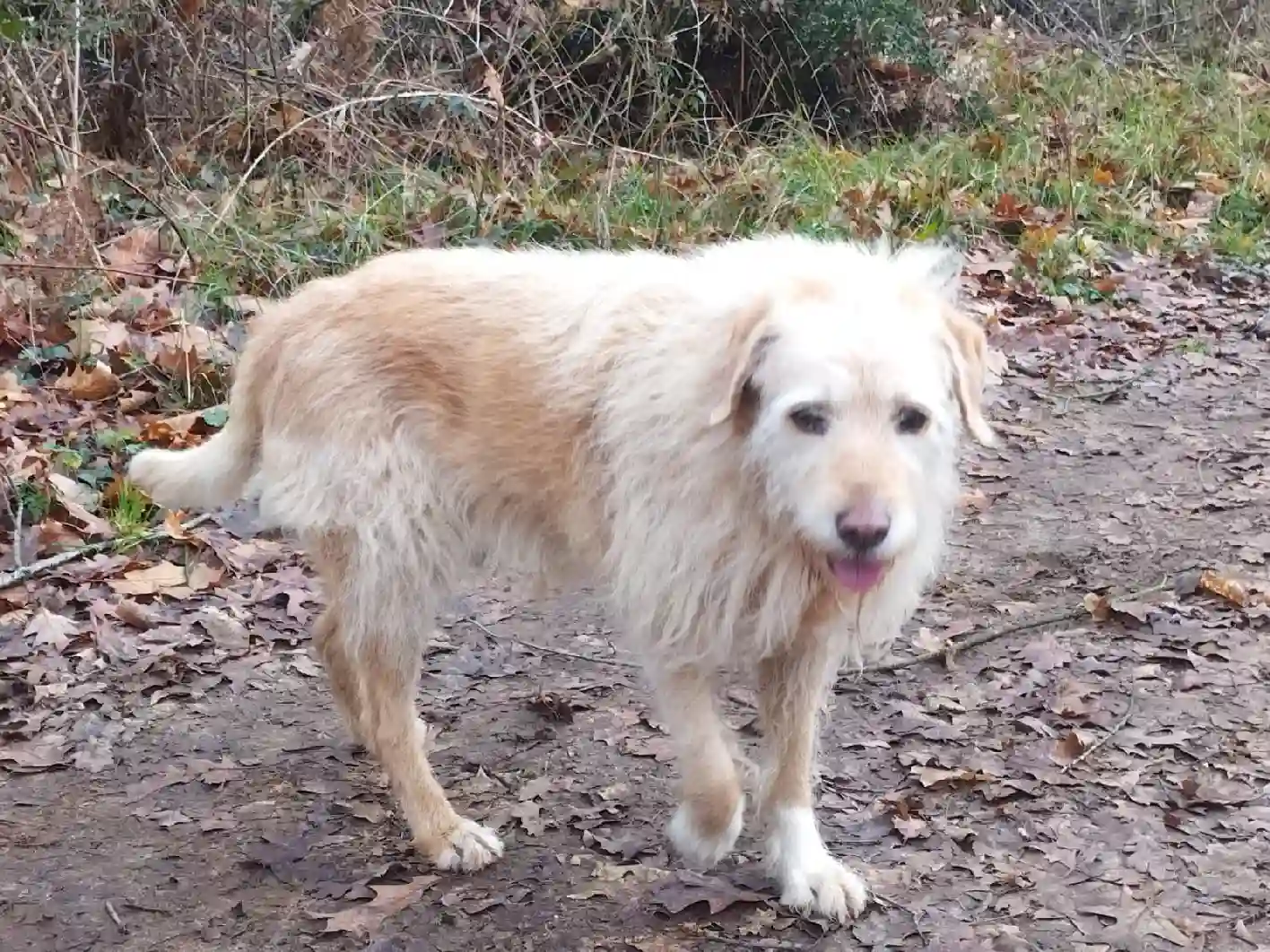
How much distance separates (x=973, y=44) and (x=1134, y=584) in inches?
329

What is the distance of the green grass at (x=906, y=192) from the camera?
655 cm

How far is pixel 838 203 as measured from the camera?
7.59m

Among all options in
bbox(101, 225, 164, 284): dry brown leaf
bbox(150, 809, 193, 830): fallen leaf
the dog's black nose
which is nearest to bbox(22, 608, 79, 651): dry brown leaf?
bbox(150, 809, 193, 830): fallen leaf

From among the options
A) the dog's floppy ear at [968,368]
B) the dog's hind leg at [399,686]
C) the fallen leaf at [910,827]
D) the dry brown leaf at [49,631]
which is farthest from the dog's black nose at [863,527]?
the dry brown leaf at [49,631]

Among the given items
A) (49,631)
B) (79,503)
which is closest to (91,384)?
(79,503)

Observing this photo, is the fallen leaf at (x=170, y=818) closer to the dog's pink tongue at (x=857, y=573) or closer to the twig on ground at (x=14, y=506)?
the twig on ground at (x=14, y=506)

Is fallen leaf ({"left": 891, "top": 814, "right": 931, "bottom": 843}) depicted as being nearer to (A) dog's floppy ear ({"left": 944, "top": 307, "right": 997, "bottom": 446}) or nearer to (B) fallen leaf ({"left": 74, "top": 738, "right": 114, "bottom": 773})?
(A) dog's floppy ear ({"left": 944, "top": 307, "right": 997, "bottom": 446})

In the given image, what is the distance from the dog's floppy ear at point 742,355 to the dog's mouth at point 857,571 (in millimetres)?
377

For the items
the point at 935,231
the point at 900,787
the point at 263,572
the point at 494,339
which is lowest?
the point at 263,572

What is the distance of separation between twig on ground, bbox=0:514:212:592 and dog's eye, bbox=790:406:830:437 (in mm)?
2862

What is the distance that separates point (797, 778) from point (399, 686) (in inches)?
41.4

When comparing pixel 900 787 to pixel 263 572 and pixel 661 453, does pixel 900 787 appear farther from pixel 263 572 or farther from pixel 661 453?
pixel 263 572

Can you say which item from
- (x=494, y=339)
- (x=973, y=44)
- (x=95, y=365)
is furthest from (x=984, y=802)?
(x=973, y=44)

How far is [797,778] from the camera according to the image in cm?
295
